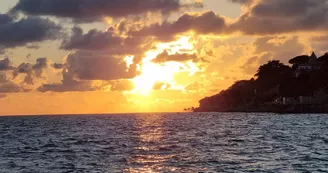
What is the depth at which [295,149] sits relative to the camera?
6331 centimetres

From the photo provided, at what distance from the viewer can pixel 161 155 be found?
2397 inches

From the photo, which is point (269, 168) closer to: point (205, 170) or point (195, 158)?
point (205, 170)

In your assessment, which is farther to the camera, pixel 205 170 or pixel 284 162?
pixel 284 162

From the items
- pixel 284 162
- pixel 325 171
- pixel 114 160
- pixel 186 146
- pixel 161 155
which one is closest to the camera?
pixel 325 171

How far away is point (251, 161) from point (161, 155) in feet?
42.3

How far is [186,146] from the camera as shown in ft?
236

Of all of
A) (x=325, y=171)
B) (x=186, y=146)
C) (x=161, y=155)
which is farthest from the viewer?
(x=186, y=146)

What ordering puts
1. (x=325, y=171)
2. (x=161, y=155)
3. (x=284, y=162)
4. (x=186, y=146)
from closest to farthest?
1. (x=325, y=171)
2. (x=284, y=162)
3. (x=161, y=155)
4. (x=186, y=146)

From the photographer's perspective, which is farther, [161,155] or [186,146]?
[186,146]

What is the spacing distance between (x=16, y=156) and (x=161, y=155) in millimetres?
18285

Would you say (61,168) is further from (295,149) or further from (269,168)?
(295,149)

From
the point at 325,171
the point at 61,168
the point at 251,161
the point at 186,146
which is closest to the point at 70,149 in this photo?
the point at 186,146

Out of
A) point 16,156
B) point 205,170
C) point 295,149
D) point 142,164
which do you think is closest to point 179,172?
point 205,170

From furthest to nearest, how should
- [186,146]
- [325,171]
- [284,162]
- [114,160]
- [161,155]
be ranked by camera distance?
[186,146] → [161,155] → [114,160] → [284,162] → [325,171]
